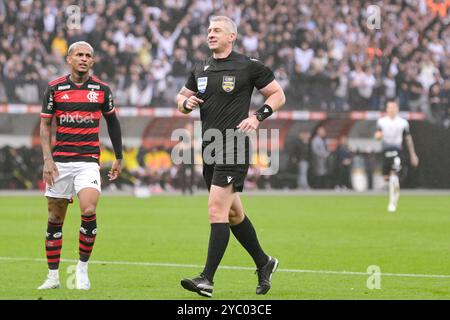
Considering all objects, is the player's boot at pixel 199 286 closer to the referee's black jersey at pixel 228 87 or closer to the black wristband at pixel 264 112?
the referee's black jersey at pixel 228 87

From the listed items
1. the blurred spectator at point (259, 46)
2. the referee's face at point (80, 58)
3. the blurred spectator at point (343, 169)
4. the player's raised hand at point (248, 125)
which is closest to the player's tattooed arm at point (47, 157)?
the referee's face at point (80, 58)

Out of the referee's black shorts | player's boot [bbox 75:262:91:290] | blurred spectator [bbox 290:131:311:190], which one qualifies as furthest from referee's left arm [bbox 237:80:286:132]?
blurred spectator [bbox 290:131:311:190]

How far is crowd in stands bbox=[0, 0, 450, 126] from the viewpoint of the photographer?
30828 millimetres

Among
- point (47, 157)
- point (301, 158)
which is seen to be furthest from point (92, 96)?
point (301, 158)

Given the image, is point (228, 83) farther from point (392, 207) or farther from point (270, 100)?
point (392, 207)

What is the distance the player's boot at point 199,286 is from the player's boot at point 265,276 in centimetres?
62

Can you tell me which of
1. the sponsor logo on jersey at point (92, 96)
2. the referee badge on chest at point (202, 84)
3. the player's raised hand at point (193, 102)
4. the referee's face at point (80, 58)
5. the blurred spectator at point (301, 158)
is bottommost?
the blurred spectator at point (301, 158)

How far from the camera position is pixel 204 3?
111 feet

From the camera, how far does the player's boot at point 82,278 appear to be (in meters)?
10.4

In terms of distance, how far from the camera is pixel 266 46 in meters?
33.2

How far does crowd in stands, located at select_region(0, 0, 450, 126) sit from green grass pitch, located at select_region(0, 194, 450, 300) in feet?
20.5

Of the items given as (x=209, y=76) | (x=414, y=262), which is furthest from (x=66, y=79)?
(x=414, y=262)

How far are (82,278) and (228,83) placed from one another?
2.25m

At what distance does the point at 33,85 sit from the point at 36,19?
7.84ft
